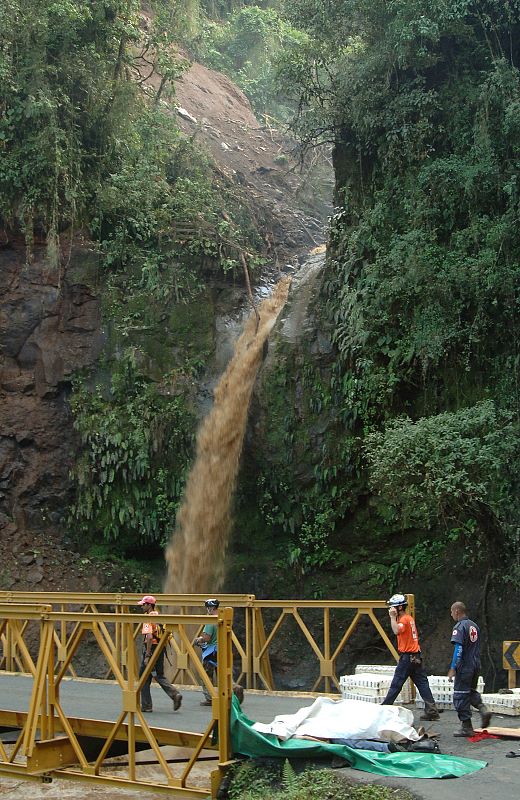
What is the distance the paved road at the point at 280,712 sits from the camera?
21.2 ft

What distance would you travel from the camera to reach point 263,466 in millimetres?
18438

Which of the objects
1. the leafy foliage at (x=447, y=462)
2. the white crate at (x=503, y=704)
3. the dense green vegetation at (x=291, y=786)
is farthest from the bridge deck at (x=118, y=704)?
the leafy foliage at (x=447, y=462)

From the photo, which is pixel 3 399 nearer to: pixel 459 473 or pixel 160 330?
pixel 160 330

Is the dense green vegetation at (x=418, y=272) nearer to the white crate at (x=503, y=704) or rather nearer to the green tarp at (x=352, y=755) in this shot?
the white crate at (x=503, y=704)

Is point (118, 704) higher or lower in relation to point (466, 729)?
lower

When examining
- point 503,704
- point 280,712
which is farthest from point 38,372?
point 503,704

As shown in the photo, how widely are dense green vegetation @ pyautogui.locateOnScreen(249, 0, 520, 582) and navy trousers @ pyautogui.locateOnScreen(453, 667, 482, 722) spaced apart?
15.8 ft

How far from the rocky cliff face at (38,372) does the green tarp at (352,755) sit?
13.7 metres

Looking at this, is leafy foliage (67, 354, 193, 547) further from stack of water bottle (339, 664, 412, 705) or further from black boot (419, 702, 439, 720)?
black boot (419, 702, 439, 720)

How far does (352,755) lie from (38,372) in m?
15.6

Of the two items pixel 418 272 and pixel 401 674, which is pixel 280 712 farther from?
pixel 418 272

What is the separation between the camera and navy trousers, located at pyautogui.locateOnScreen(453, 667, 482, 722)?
8438mm

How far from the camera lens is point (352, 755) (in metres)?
7.13

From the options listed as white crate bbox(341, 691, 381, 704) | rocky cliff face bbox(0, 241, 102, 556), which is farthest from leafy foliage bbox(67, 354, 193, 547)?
white crate bbox(341, 691, 381, 704)
